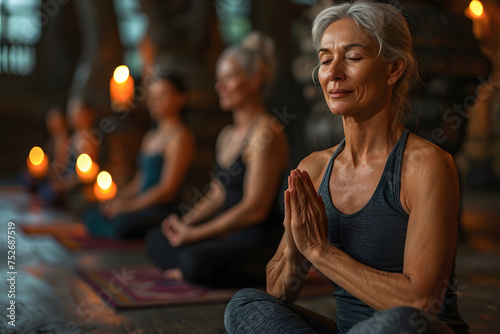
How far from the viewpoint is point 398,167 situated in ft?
5.49

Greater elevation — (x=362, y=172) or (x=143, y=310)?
(x=362, y=172)

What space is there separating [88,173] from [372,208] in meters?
5.16

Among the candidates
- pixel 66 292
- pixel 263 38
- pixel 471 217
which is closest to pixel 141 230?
pixel 66 292

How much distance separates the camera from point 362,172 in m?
1.78

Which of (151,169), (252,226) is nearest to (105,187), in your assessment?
(151,169)

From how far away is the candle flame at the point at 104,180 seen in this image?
528 centimetres

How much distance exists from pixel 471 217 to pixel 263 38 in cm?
309

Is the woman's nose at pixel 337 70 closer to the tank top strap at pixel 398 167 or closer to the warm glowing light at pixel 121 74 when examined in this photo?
the tank top strap at pixel 398 167

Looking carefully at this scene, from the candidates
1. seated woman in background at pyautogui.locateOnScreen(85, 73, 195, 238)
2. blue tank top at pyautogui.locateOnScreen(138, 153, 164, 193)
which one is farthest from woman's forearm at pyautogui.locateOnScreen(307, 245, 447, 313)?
blue tank top at pyautogui.locateOnScreen(138, 153, 164, 193)

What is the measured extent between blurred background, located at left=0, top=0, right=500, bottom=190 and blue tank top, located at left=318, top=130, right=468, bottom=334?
373mm

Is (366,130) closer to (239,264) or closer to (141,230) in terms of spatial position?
(239,264)

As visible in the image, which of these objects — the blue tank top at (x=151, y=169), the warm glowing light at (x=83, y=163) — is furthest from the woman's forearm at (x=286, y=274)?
the warm glowing light at (x=83, y=163)

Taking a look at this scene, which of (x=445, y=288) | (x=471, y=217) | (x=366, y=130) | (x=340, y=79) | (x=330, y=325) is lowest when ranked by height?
(x=471, y=217)

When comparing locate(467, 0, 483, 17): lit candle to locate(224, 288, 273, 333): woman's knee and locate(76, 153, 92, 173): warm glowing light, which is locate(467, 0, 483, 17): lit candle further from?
locate(76, 153, 92, 173): warm glowing light
